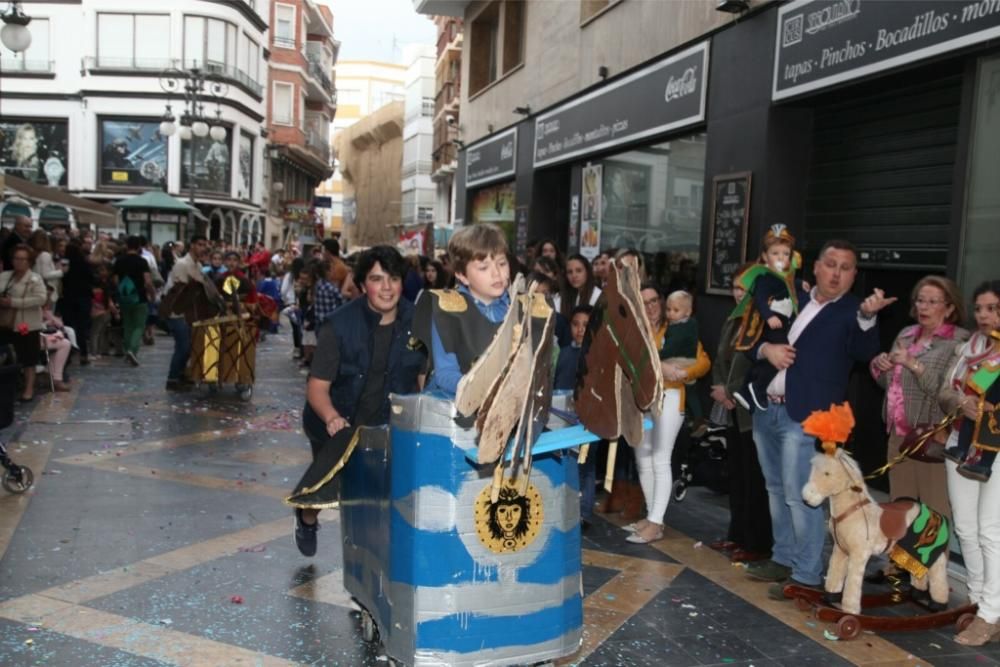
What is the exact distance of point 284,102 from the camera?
55375mm

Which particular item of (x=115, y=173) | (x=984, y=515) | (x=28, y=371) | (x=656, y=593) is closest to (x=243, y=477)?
(x=656, y=593)

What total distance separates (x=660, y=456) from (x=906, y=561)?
1.84 m

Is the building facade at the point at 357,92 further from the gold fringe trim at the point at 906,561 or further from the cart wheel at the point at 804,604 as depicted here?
the gold fringe trim at the point at 906,561

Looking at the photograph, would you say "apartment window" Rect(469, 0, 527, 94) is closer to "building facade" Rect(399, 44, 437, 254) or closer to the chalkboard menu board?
the chalkboard menu board

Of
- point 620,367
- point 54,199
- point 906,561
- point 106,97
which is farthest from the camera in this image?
point 106,97

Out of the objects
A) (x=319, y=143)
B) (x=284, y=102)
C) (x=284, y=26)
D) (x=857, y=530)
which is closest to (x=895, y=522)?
(x=857, y=530)

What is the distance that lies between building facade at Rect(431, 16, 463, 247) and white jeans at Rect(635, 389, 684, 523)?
2834cm

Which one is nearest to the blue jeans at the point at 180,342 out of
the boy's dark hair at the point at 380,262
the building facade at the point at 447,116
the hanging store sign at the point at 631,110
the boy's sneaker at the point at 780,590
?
the hanging store sign at the point at 631,110

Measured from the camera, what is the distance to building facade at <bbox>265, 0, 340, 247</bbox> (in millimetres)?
54344

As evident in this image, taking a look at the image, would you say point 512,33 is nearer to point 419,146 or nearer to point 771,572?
point 771,572

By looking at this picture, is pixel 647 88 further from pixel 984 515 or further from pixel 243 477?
pixel 984 515

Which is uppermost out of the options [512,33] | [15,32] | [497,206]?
[512,33]

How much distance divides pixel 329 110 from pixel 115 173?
2836cm

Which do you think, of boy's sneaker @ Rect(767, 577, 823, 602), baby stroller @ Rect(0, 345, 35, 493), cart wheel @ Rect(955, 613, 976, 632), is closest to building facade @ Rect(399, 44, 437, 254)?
baby stroller @ Rect(0, 345, 35, 493)
